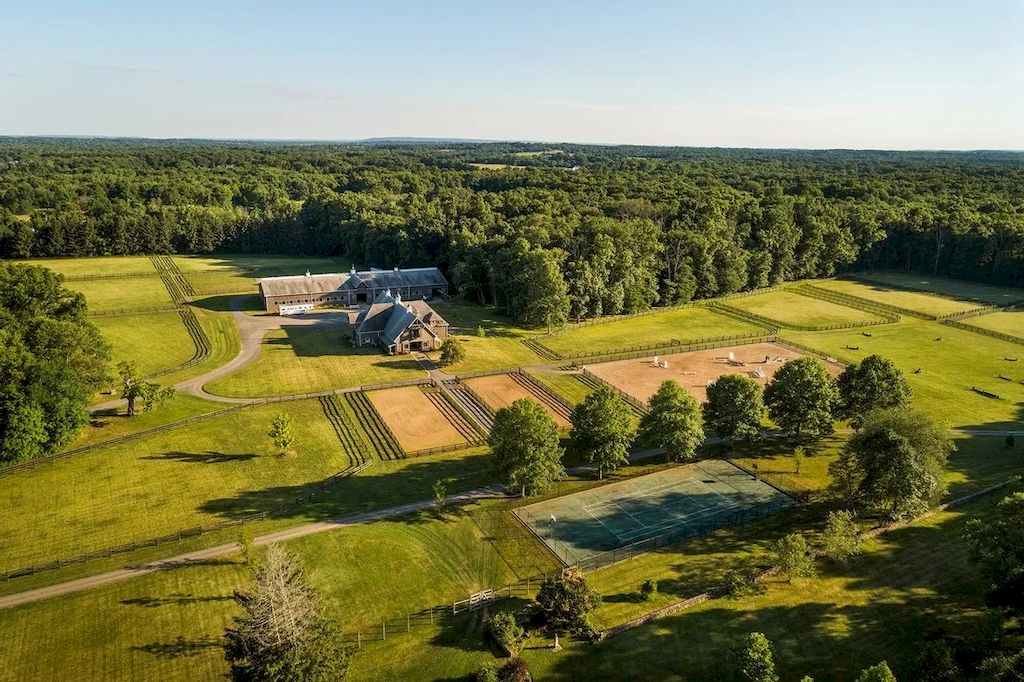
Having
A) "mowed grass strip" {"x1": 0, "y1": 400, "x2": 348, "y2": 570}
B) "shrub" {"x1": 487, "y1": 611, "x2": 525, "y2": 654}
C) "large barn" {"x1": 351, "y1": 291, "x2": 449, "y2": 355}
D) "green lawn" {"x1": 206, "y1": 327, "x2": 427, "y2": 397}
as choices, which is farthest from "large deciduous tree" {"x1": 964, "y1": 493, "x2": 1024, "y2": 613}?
"large barn" {"x1": 351, "y1": 291, "x2": 449, "y2": 355}

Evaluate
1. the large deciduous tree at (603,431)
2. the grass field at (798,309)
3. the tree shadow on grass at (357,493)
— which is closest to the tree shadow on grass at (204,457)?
the tree shadow on grass at (357,493)

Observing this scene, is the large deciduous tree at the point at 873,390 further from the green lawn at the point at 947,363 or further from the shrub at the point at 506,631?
the shrub at the point at 506,631

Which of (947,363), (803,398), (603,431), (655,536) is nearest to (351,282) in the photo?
(603,431)

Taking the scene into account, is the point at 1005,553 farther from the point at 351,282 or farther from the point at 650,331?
the point at 351,282

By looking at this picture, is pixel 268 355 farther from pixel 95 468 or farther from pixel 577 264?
pixel 577 264

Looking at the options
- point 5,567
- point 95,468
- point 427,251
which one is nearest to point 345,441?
point 95,468

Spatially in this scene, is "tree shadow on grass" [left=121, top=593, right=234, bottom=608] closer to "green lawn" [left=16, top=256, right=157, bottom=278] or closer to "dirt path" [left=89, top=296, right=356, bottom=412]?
"dirt path" [left=89, top=296, right=356, bottom=412]
